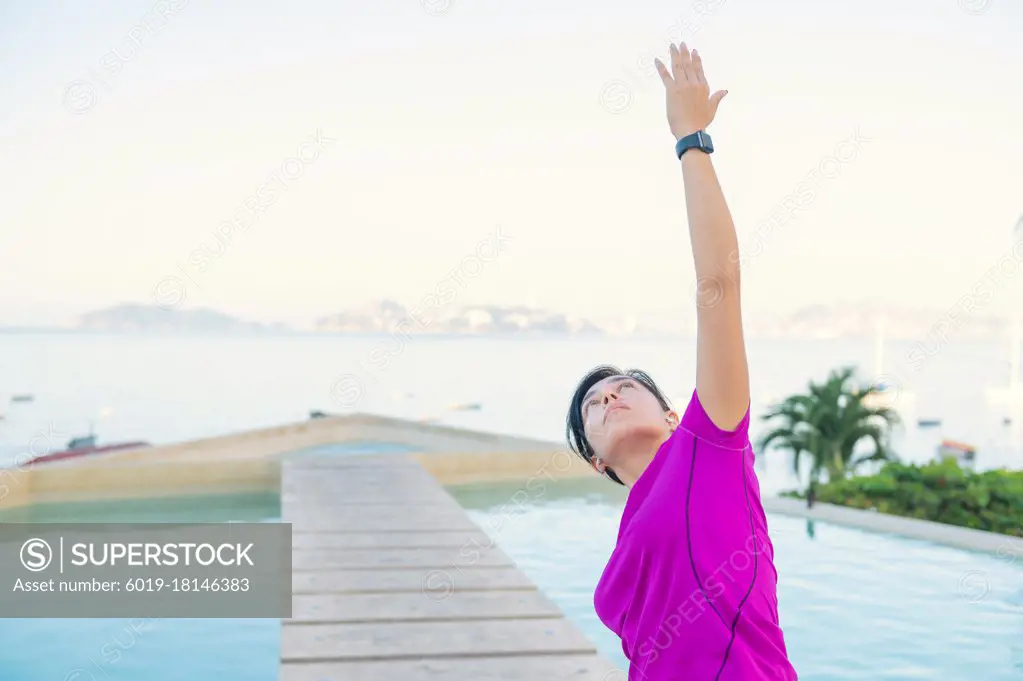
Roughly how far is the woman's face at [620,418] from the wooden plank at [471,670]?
2079 mm

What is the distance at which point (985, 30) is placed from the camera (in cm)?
1319

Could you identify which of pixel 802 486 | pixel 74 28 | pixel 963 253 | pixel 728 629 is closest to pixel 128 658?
pixel 728 629

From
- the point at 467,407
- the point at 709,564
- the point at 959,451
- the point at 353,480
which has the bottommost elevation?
the point at 467,407

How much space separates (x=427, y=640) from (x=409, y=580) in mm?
902

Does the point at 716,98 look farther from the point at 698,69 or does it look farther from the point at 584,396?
the point at 584,396

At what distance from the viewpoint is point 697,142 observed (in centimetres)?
118

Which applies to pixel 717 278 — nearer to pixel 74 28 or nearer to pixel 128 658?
pixel 128 658

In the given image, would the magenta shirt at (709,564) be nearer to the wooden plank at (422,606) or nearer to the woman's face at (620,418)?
the woman's face at (620,418)

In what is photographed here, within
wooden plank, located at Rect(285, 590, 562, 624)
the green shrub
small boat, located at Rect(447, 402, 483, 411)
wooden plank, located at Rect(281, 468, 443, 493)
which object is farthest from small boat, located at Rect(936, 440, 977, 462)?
small boat, located at Rect(447, 402, 483, 411)

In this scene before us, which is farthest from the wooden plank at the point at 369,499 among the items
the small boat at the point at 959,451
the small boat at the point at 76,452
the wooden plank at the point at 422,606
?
the small boat at the point at 959,451

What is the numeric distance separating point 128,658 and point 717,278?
4285 millimetres

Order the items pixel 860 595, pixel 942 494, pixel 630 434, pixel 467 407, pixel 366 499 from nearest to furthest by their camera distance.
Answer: pixel 630 434 → pixel 860 595 → pixel 366 499 → pixel 942 494 → pixel 467 407

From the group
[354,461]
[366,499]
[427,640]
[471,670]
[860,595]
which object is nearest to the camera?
[471,670]

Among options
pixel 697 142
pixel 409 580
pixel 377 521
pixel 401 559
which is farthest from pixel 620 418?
pixel 377 521
